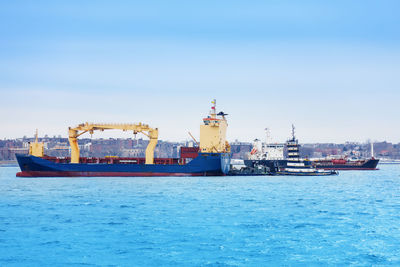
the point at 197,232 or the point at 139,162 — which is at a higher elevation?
the point at 139,162

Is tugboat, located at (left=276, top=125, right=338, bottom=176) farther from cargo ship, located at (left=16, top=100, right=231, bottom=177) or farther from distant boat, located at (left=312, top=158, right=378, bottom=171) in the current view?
distant boat, located at (left=312, top=158, right=378, bottom=171)

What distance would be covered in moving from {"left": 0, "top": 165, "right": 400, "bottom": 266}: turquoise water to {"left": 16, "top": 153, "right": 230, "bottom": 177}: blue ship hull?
90.0 feet

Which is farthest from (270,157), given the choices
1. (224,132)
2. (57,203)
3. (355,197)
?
(57,203)

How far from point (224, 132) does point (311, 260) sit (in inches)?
2013

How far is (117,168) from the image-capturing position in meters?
59.8

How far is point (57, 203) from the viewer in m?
30.7

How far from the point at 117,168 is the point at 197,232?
41.6 metres

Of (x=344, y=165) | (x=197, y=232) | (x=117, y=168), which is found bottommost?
(x=197, y=232)

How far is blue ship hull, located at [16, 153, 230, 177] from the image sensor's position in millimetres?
58875

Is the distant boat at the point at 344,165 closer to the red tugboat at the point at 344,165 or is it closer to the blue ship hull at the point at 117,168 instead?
the red tugboat at the point at 344,165

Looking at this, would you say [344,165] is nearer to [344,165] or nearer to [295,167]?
[344,165]

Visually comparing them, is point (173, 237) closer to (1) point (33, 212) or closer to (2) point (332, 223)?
(2) point (332, 223)

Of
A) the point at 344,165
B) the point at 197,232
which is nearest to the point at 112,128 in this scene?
the point at 197,232

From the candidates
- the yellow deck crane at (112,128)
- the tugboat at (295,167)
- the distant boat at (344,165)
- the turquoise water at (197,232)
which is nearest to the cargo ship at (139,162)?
the yellow deck crane at (112,128)
